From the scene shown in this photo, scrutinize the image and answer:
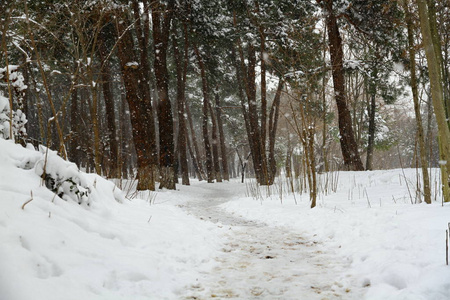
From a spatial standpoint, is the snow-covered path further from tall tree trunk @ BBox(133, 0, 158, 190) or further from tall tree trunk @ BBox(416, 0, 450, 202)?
tall tree trunk @ BBox(133, 0, 158, 190)

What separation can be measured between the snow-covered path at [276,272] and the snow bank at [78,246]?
23 centimetres

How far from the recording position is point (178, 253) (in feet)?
10.4

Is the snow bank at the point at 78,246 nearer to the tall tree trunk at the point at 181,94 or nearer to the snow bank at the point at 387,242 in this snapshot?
the snow bank at the point at 387,242

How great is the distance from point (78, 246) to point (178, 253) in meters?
1.07

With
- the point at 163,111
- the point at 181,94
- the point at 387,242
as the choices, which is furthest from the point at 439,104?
the point at 181,94

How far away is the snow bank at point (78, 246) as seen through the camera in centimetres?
190

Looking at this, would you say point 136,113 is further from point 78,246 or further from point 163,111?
point 78,246

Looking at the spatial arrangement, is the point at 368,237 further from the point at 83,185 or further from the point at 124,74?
the point at 124,74

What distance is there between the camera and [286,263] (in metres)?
3.13

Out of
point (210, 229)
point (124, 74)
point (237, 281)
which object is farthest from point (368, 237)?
point (124, 74)

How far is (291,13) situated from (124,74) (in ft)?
20.7

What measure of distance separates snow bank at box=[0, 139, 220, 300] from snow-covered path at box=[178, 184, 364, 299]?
23cm

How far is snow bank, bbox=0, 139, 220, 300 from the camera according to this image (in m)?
1.90

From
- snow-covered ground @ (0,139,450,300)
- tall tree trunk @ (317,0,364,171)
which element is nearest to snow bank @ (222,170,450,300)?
snow-covered ground @ (0,139,450,300)
